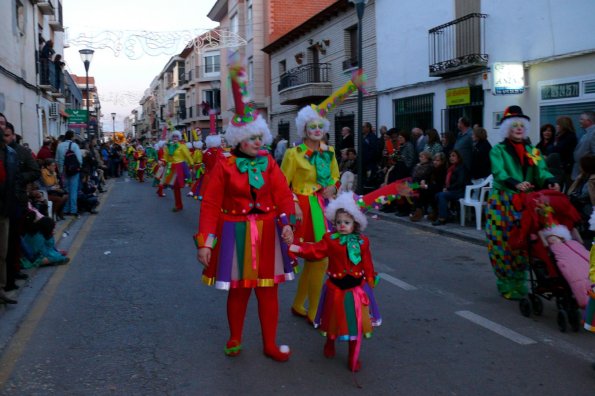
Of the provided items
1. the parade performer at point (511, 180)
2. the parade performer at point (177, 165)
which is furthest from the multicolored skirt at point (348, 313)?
the parade performer at point (177, 165)

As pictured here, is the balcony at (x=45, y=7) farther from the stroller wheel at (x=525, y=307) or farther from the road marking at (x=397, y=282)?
the stroller wheel at (x=525, y=307)

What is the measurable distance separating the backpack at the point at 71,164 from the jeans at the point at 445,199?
25.8 feet

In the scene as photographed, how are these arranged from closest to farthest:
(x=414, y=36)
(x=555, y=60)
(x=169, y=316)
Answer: (x=169, y=316)
(x=555, y=60)
(x=414, y=36)

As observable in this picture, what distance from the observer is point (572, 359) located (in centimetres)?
469

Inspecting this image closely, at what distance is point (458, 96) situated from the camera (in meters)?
16.4

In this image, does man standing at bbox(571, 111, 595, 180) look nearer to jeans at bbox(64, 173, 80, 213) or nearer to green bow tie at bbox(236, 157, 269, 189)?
green bow tie at bbox(236, 157, 269, 189)

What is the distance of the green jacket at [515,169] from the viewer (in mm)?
6105

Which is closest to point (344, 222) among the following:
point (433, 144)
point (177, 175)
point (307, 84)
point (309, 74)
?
point (433, 144)

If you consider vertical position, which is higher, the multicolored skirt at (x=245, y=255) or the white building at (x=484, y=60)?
the white building at (x=484, y=60)

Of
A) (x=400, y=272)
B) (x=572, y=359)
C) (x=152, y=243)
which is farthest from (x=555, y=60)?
(x=572, y=359)

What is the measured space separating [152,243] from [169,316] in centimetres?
464

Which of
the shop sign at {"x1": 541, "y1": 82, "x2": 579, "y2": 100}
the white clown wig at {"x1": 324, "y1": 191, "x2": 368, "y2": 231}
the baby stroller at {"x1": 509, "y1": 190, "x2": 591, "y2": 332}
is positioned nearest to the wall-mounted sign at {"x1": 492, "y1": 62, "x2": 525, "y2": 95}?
the shop sign at {"x1": 541, "y1": 82, "x2": 579, "y2": 100}

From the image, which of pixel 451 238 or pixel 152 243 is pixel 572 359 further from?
pixel 152 243

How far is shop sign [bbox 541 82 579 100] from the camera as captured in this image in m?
12.8
